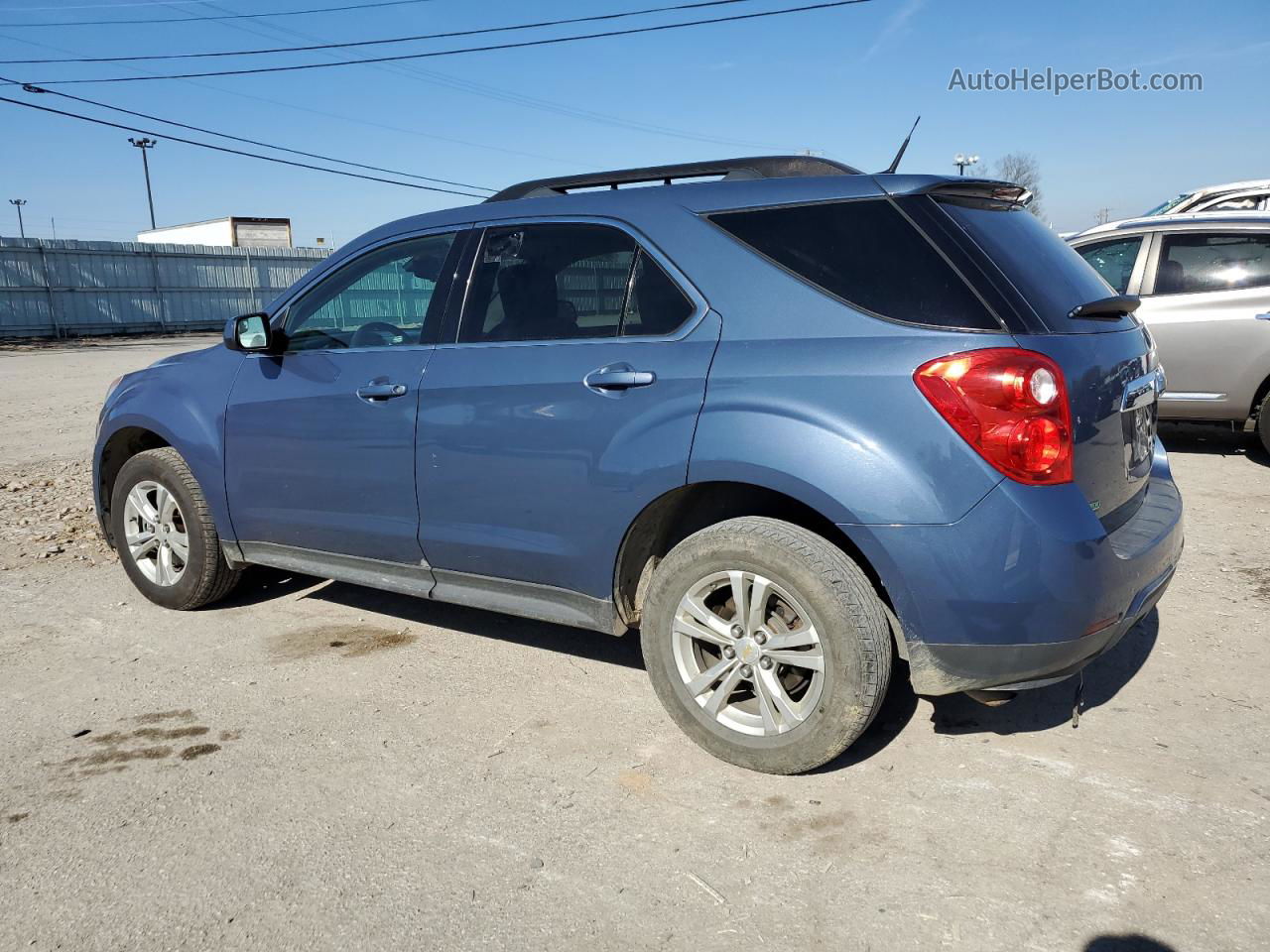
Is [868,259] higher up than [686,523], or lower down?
higher up

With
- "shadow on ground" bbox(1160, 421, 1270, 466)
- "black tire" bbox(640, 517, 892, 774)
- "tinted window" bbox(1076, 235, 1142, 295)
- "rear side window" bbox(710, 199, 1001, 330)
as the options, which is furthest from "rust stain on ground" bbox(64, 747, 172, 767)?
"shadow on ground" bbox(1160, 421, 1270, 466)

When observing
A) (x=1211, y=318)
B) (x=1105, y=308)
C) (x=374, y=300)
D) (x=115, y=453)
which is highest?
(x=374, y=300)

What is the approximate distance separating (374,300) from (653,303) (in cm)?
163

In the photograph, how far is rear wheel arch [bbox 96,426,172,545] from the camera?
197 inches

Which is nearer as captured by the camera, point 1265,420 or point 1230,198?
point 1265,420

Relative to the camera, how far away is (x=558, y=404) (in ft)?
11.1

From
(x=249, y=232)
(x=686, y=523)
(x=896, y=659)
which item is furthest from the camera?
A: (x=249, y=232)

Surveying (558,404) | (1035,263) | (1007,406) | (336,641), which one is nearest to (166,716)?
(336,641)

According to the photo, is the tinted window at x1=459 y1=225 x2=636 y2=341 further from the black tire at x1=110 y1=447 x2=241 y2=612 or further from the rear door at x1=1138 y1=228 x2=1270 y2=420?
the rear door at x1=1138 y1=228 x2=1270 y2=420

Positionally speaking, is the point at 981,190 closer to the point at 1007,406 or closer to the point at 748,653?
the point at 1007,406

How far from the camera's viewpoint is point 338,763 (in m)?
3.30

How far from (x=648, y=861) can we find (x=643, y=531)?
1.10 metres

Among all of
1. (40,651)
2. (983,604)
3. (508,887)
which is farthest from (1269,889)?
(40,651)

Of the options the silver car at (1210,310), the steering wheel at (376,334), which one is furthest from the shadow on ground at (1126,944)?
the silver car at (1210,310)
